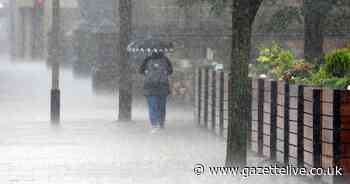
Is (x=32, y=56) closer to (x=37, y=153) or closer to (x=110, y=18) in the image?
(x=110, y=18)

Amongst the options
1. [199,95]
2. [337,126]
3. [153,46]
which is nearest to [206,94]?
[199,95]

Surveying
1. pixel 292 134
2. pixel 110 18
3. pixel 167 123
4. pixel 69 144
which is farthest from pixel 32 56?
pixel 292 134

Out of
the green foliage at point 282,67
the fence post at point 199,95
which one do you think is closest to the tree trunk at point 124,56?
the fence post at point 199,95

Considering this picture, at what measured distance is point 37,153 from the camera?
719 inches

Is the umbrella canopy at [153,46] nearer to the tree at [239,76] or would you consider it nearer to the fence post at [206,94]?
the fence post at [206,94]

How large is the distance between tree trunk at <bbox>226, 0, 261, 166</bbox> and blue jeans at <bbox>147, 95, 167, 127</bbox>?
7.25m

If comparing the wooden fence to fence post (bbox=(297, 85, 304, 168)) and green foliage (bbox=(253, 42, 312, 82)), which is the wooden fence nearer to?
fence post (bbox=(297, 85, 304, 168))

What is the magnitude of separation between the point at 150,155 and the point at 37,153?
6.21 ft

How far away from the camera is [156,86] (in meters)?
22.8

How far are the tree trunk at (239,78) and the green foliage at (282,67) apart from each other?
134 centimetres

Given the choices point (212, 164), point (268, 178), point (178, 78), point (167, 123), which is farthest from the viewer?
point (178, 78)

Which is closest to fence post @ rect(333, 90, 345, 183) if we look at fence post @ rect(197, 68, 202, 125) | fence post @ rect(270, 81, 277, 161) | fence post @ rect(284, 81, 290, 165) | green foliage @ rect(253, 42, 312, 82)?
fence post @ rect(284, 81, 290, 165)

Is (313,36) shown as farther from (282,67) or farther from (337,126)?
(337,126)

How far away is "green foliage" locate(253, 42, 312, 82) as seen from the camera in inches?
665
